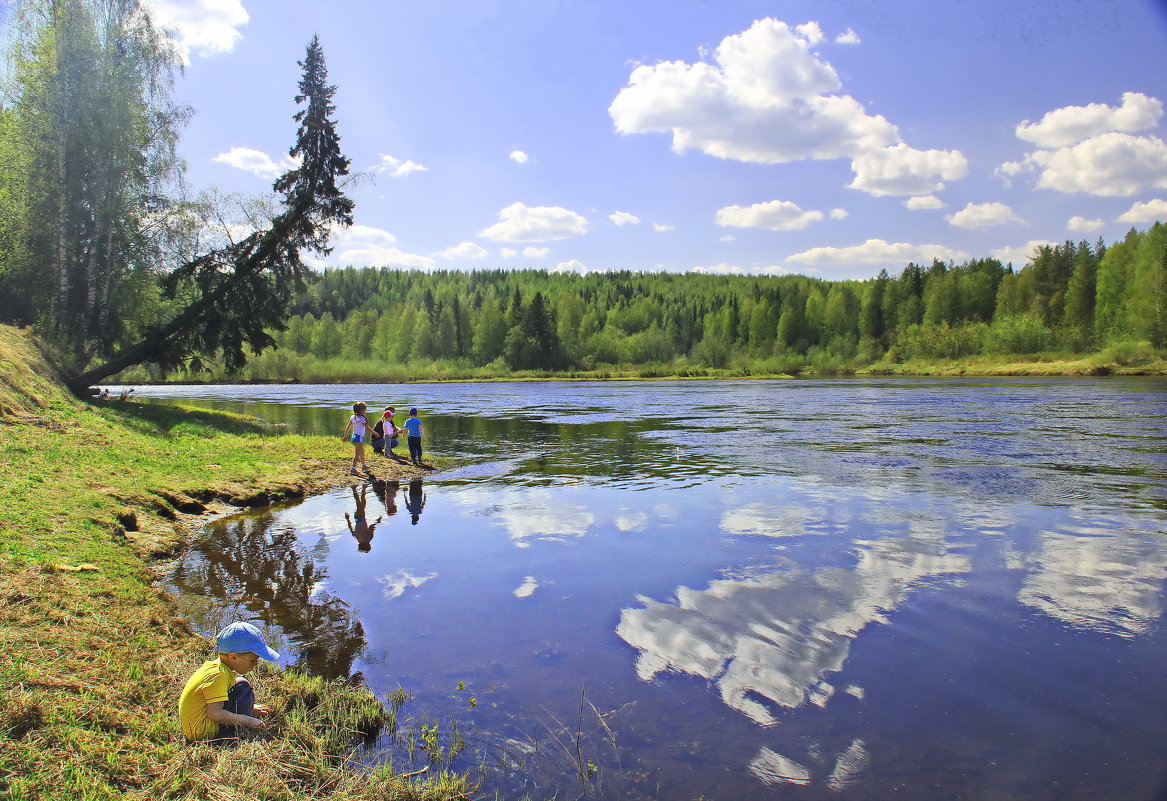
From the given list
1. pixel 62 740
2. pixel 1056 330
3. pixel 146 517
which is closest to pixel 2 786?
pixel 62 740

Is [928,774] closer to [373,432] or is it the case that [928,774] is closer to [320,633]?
[320,633]

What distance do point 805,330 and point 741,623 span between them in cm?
15290

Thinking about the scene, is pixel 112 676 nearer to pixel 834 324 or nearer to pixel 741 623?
pixel 741 623

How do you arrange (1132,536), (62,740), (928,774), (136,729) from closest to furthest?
(62,740) → (136,729) → (928,774) → (1132,536)

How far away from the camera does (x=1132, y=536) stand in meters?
13.0

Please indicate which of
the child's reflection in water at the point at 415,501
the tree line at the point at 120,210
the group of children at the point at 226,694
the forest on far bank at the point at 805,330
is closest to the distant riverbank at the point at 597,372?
the forest on far bank at the point at 805,330

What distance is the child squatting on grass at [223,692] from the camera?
535 centimetres

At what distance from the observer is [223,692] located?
547cm

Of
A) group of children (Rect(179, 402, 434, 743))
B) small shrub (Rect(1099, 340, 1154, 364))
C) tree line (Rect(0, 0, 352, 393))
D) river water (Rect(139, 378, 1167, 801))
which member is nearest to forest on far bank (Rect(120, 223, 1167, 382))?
small shrub (Rect(1099, 340, 1154, 364))

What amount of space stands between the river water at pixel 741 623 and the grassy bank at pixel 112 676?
66 cm

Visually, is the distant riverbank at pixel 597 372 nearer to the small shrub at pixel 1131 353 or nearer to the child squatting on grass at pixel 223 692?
the small shrub at pixel 1131 353

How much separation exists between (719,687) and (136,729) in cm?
515

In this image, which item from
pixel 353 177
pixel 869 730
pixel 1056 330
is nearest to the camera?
pixel 869 730

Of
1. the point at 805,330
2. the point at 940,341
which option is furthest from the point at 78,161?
the point at 805,330
